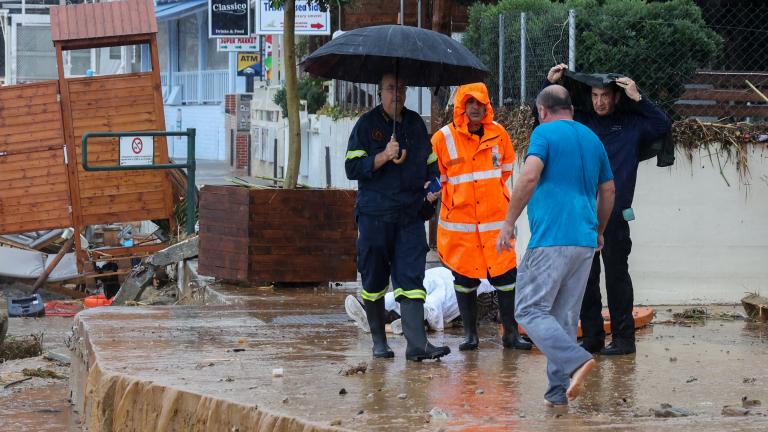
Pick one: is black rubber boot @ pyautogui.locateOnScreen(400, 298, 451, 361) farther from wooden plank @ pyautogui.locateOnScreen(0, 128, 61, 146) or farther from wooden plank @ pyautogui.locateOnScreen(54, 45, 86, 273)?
wooden plank @ pyautogui.locateOnScreen(0, 128, 61, 146)

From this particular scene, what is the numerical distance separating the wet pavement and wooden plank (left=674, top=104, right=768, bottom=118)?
2.25 m

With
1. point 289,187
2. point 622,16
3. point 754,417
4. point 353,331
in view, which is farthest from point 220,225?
point 754,417

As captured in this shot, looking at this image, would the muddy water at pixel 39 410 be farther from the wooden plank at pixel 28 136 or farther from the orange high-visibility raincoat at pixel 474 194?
the wooden plank at pixel 28 136

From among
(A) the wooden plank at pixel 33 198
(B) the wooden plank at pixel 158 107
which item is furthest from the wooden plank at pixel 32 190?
(B) the wooden plank at pixel 158 107

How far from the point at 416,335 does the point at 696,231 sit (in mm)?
3742

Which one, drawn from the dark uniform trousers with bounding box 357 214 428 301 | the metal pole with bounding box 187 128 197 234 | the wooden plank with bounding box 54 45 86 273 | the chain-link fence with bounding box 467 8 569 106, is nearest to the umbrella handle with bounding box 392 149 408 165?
the dark uniform trousers with bounding box 357 214 428 301

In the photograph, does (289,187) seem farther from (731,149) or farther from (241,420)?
(241,420)

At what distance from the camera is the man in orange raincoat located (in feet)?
24.4

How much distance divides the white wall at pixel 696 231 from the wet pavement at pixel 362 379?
115 cm

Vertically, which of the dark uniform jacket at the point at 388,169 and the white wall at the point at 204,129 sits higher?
the dark uniform jacket at the point at 388,169

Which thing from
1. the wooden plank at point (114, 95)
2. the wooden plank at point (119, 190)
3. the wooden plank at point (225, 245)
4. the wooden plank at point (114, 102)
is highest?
the wooden plank at point (114, 95)

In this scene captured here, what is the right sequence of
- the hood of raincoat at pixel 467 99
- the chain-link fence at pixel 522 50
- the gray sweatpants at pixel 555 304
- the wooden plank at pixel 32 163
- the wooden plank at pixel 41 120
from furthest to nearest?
1. the wooden plank at pixel 32 163
2. the wooden plank at pixel 41 120
3. the chain-link fence at pixel 522 50
4. the hood of raincoat at pixel 467 99
5. the gray sweatpants at pixel 555 304

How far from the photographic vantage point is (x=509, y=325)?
746 cm

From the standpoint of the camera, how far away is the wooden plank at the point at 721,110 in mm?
10172
